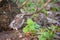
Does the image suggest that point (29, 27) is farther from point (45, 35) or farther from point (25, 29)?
point (45, 35)

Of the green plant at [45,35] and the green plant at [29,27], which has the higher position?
the green plant at [29,27]

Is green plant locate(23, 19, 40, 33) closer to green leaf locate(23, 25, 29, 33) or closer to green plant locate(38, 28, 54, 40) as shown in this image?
green leaf locate(23, 25, 29, 33)

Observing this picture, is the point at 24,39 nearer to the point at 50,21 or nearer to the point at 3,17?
the point at 3,17

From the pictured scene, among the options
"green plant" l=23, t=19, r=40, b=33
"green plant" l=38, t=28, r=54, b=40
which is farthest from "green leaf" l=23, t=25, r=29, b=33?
"green plant" l=38, t=28, r=54, b=40

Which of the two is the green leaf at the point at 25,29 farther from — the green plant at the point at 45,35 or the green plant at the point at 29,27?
the green plant at the point at 45,35

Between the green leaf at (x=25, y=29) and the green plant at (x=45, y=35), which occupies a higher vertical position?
the green leaf at (x=25, y=29)

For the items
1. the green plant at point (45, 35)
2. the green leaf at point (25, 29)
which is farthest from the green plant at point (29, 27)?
the green plant at point (45, 35)

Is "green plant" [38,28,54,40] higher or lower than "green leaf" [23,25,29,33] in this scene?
lower

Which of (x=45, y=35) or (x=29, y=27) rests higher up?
(x=29, y=27)

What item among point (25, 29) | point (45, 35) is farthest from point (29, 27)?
point (45, 35)

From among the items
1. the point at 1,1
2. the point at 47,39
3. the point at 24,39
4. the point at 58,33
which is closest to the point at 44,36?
the point at 47,39

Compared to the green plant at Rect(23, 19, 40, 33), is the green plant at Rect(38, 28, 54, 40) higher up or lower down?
lower down
